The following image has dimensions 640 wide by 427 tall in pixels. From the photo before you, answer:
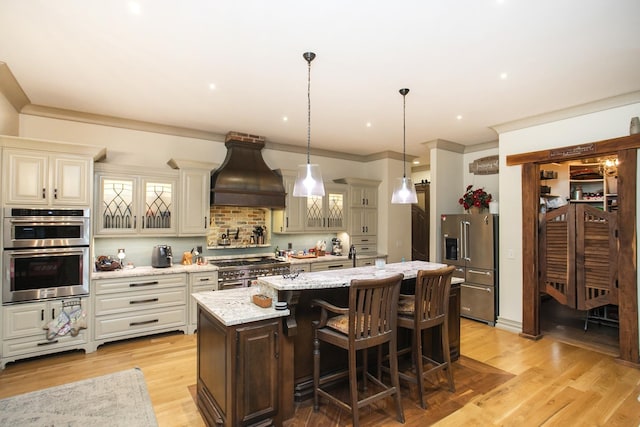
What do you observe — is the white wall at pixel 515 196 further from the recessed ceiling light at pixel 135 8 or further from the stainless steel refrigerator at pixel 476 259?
the recessed ceiling light at pixel 135 8

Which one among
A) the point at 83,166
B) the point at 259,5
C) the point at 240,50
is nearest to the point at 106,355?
the point at 83,166

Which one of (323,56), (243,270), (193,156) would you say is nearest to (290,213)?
(243,270)

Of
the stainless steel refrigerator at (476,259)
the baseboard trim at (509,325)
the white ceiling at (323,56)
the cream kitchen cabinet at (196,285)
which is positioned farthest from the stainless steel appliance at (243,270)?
the baseboard trim at (509,325)

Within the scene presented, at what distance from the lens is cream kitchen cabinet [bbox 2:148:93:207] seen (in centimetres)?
346

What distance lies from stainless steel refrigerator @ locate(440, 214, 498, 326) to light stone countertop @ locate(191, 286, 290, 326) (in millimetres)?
3669

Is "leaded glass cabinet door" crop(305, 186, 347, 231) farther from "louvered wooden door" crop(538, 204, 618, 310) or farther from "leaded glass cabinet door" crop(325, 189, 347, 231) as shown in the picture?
"louvered wooden door" crop(538, 204, 618, 310)

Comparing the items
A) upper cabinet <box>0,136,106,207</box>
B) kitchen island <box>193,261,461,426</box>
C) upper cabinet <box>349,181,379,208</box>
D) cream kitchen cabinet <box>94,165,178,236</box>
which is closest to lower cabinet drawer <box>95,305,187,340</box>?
cream kitchen cabinet <box>94,165,178,236</box>

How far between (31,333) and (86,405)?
141 cm

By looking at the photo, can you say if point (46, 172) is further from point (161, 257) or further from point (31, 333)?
point (31, 333)

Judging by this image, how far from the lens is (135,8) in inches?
87.0

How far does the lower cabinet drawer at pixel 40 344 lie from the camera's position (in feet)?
11.4

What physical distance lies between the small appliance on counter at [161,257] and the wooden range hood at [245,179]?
949 millimetres

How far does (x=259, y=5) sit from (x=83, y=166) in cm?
298

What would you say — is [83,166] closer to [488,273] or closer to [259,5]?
[259,5]
